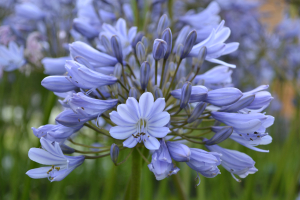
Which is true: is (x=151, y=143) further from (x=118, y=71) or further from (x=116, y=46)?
(x=116, y=46)

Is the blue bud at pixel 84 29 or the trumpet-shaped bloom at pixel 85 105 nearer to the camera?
the trumpet-shaped bloom at pixel 85 105

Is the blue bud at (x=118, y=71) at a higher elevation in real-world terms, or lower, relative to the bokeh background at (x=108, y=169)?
higher

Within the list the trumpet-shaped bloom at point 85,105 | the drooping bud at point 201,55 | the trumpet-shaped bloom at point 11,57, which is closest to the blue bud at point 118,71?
the trumpet-shaped bloom at point 85,105

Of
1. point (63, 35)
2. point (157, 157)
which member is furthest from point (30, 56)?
point (157, 157)

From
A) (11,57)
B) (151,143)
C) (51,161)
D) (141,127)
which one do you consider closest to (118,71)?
(141,127)

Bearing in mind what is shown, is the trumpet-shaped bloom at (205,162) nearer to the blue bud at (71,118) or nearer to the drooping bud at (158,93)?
the drooping bud at (158,93)

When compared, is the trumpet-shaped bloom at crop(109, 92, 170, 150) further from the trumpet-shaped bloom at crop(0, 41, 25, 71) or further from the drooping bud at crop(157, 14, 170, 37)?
the trumpet-shaped bloom at crop(0, 41, 25, 71)

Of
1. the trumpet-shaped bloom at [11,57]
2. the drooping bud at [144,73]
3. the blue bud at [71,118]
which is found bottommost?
the blue bud at [71,118]
